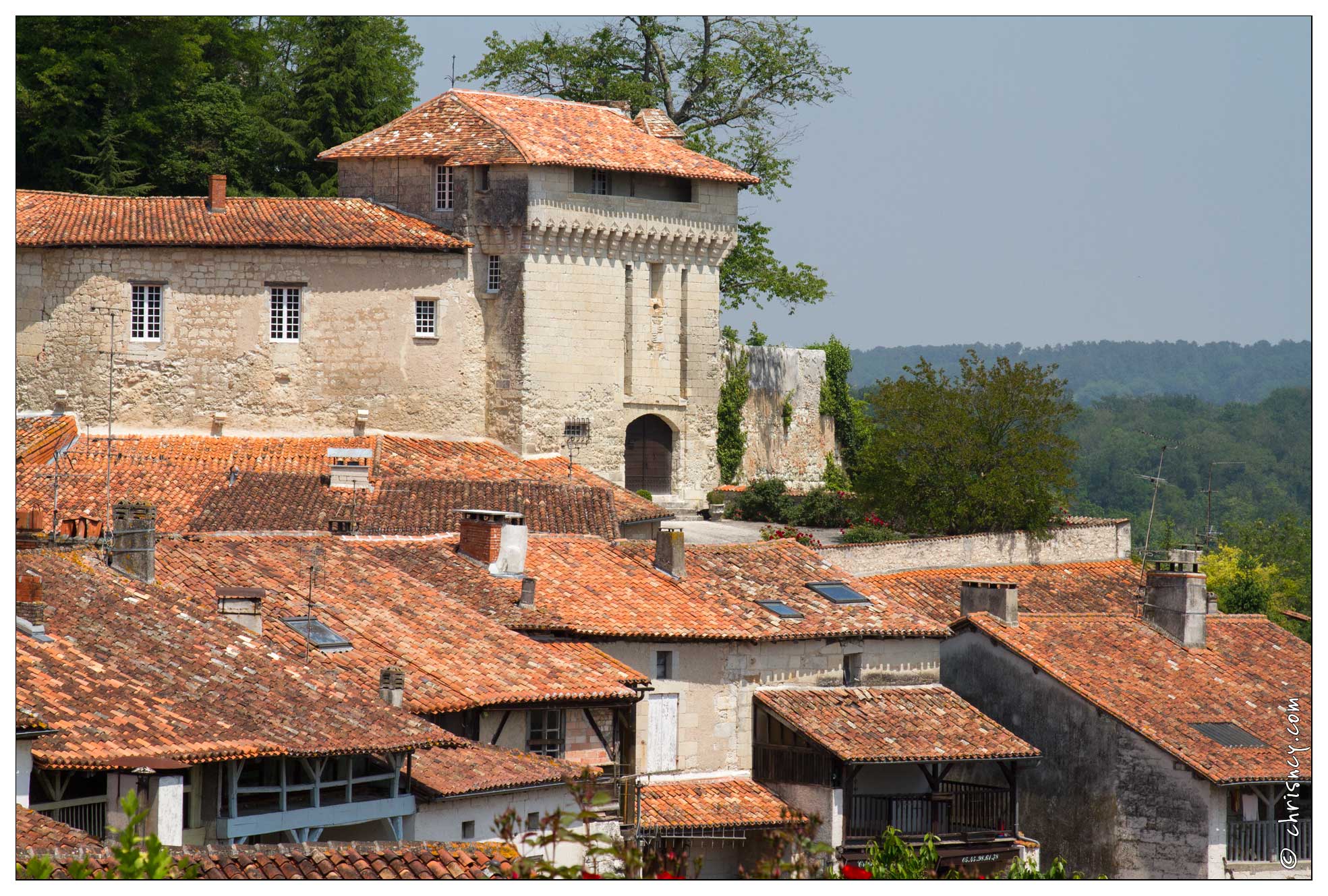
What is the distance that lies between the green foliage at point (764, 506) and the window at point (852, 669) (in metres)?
15.6

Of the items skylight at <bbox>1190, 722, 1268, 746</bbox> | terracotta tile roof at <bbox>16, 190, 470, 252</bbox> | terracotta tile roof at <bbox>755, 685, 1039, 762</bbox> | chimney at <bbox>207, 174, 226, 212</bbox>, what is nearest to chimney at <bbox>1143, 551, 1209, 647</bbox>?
skylight at <bbox>1190, 722, 1268, 746</bbox>

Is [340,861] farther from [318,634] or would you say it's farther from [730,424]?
[730,424]

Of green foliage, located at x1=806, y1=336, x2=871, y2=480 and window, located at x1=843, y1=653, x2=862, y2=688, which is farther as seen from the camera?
green foliage, located at x1=806, y1=336, x2=871, y2=480

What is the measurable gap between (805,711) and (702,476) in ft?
60.3

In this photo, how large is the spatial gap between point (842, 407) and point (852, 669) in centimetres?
2365

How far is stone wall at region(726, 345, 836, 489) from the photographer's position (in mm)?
52094

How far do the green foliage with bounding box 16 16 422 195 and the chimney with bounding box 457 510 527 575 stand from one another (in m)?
23.6

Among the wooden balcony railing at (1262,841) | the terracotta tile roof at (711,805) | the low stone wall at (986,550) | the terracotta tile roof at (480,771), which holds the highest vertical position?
the low stone wall at (986,550)

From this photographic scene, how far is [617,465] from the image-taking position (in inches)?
1849

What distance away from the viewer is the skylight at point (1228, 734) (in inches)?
1227

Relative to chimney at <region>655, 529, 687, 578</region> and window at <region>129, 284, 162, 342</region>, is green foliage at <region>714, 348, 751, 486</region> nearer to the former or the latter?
window at <region>129, 284, 162, 342</region>

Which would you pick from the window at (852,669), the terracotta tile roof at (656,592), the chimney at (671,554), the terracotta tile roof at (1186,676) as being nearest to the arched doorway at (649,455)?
the terracotta tile roof at (656,592)

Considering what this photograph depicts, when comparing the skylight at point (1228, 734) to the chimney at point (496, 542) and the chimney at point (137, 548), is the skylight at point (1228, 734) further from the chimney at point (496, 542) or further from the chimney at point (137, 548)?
the chimney at point (137, 548)

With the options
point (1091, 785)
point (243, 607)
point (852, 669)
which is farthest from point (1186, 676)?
point (243, 607)
